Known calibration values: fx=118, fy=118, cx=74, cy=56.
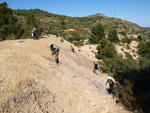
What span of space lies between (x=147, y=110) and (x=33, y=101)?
6.25 meters

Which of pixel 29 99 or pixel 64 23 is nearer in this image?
pixel 29 99

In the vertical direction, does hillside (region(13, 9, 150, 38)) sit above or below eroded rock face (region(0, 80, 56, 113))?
above

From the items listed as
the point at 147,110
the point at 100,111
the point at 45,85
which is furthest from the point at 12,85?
the point at 147,110

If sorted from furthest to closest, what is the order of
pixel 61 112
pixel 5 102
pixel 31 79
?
1. pixel 31 79
2. pixel 61 112
3. pixel 5 102

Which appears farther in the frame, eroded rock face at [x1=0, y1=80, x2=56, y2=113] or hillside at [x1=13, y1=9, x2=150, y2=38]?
hillside at [x1=13, y1=9, x2=150, y2=38]

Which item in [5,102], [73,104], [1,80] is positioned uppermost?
[1,80]

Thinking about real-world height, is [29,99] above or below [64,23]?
below

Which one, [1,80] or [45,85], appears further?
[45,85]

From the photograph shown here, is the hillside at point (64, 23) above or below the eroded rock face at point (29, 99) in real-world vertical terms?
above

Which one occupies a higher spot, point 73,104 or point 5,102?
point 5,102

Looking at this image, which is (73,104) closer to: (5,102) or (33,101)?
(33,101)

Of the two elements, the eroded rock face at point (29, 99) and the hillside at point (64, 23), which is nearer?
the eroded rock face at point (29, 99)

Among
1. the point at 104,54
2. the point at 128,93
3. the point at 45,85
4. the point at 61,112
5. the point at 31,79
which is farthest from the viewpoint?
the point at 104,54

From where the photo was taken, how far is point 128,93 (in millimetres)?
7840
